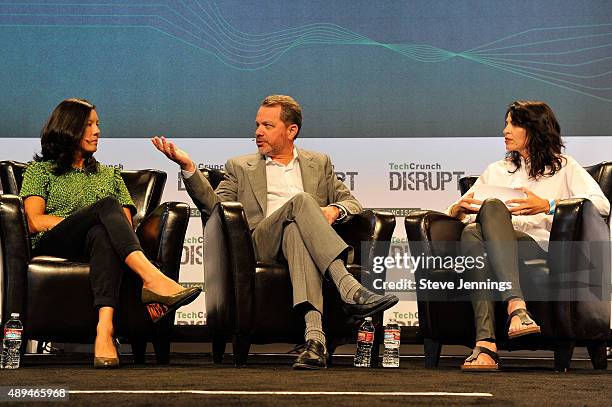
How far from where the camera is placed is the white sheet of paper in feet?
11.6

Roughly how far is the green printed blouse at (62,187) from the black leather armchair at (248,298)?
1.64 ft

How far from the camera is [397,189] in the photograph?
4645 millimetres

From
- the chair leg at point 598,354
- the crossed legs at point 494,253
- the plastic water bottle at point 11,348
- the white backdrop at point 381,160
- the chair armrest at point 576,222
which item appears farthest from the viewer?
the white backdrop at point 381,160

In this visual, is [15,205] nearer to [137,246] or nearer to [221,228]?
[137,246]

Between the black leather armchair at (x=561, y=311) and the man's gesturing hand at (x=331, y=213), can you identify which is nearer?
the black leather armchair at (x=561, y=311)

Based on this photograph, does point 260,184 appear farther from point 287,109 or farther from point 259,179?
point 287,109

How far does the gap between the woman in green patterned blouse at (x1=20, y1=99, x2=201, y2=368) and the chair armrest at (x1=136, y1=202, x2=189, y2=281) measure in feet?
0.47

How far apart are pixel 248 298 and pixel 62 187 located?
0.86m

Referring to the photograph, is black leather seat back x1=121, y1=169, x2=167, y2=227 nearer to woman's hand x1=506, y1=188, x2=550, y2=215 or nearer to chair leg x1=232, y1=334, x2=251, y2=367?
chair leg x1=232, y1=334, x2=251, y2=367

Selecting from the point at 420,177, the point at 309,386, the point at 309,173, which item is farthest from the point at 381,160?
the point at 309,386

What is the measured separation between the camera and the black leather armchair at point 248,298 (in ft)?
10.9

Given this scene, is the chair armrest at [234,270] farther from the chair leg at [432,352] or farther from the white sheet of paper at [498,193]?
the white sheet of paper at [498,193]

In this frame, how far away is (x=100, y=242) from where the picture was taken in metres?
3.13

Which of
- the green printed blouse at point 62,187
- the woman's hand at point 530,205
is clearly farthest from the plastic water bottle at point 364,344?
the green printed blouse at point 62,187
